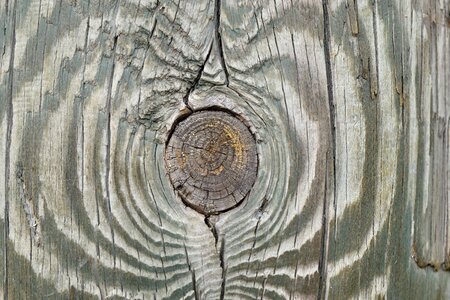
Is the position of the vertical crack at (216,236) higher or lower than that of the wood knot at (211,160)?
lower

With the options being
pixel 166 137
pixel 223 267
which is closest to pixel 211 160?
pixel 166 137

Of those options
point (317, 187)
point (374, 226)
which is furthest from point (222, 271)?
point (374, 226)

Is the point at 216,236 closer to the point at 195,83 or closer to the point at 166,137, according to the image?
the point at 166,137

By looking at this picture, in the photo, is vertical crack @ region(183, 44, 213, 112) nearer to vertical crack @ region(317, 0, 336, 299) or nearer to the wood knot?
the wood knot

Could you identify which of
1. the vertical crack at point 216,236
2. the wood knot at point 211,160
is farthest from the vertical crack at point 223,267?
the wood knot at point 211,160

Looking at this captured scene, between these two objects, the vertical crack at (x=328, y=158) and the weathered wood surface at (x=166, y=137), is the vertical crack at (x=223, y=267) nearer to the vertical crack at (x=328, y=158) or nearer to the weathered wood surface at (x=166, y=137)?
the weathered wood surface at (x=166, y=137)

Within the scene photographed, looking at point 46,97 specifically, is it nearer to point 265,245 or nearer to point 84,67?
point 84,67

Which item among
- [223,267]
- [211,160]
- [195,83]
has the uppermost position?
[195,83]

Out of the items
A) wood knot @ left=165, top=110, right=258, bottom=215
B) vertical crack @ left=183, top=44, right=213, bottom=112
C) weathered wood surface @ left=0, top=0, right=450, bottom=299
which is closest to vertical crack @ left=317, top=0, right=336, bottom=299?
weathered wood surface @ left=0, top=0, right=450, bottom=299
